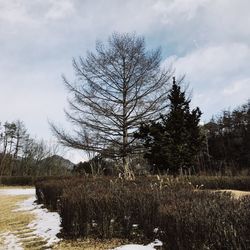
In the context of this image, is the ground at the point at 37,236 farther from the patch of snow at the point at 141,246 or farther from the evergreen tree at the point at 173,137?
the evergreen tree at the point at 173,137

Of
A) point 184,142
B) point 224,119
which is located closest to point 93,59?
point 184,142

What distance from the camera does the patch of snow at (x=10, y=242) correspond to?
799cm

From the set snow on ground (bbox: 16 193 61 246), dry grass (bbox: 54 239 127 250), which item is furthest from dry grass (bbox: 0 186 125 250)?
Result: snow on ground (bbox: 16 193 61 246)

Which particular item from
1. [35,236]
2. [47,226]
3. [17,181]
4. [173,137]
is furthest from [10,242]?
[17,181]

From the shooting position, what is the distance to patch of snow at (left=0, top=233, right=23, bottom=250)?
7.99 meters

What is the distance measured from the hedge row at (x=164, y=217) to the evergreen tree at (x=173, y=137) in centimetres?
1408

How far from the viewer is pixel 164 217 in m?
5.66

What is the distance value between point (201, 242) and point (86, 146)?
18850mm

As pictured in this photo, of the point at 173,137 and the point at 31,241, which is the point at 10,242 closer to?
the point at 31,241

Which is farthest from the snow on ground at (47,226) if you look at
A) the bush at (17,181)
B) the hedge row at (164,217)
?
the bush at (17,181)

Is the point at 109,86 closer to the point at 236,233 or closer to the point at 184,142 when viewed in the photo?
the point at 184,142

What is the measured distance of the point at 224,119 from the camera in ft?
185

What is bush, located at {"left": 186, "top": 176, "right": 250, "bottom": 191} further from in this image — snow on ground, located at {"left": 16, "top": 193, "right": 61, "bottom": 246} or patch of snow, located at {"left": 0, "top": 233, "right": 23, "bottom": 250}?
patch of snow, located at {"left": 0, "top": 233, "right": 23, "bottom": 250}

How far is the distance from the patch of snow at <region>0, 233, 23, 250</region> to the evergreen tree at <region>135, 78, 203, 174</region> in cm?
1402
